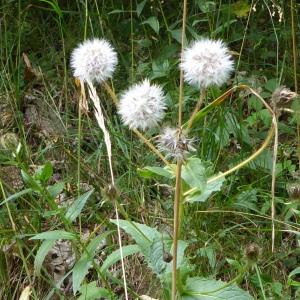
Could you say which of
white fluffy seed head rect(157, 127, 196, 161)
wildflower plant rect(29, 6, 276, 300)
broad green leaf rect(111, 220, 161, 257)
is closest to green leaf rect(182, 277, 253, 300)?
wildflower plant rect(29, 6, 276, 300)

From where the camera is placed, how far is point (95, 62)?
50.6 inches

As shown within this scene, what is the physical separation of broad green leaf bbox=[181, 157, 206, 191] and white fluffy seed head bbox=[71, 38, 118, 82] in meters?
0.23

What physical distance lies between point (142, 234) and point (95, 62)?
0.37 metres

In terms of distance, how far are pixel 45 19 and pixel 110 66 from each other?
1.77m

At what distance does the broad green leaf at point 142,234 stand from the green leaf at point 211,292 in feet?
0.38

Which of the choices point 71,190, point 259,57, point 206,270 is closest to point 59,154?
point 71,190

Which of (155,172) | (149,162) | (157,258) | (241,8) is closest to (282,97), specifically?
(155,172)

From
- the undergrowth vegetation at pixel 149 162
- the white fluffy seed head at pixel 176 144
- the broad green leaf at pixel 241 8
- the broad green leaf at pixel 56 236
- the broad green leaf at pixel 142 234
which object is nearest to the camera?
the white fluffy seed head at pixel 176 144

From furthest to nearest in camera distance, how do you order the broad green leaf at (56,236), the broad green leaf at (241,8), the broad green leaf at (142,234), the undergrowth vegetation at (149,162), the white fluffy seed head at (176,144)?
the broad green leaf at (241,8), the broad green leaf at (56,236), the broad green leaf at (142,234), the undergrowth vegetation at (149,162), the white fluffy seed head at (176,144)

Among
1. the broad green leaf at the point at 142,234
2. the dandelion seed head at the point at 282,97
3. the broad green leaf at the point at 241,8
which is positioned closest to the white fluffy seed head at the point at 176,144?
the dandelion seed head at the point at 282,97

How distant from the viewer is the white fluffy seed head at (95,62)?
50.1 inches

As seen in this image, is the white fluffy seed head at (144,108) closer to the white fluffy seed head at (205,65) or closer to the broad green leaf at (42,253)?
the white fluffy seed head at (205,65)

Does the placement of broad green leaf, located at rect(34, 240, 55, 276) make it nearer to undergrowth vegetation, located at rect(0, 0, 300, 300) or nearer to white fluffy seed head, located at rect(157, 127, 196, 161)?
undergrowth vegetation, located at rect(0, 0, 300, 300)

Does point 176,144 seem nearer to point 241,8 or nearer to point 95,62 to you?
point 95,62
